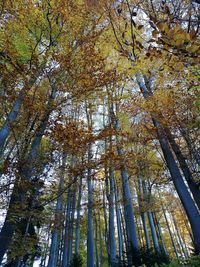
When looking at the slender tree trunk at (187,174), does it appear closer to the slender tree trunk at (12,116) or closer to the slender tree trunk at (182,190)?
the slender tree trunk at (182,190)

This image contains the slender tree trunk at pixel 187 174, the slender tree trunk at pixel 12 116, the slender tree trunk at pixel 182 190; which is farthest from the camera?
the slender tree trunk at pixel 187 174

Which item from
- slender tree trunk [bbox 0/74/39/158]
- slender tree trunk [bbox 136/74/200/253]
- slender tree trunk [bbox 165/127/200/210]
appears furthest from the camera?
slender tree trunk [bbox 165/127/200/210]

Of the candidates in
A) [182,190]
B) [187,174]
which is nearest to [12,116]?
[182,190]

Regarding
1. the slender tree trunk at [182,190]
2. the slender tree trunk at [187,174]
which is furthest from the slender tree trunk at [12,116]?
the slender tree trunk at [187,174]

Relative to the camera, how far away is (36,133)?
17.1 ft

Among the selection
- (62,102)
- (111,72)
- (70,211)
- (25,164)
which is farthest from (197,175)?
(70,211)

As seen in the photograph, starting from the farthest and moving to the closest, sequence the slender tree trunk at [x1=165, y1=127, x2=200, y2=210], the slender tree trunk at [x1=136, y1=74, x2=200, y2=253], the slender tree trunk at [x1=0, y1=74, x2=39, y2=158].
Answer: the slender tree trunk at [x1=165, y1=127, x2=200, y2=210]
the slender tree trunk at [x1=136, y1=74, x2=200, y2=253]
the slender tree trunk at [x1=0, y1=74, x2=39, y2=158]

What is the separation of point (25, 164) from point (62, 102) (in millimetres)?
1602

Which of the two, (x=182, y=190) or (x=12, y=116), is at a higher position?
(x=12, y=116)

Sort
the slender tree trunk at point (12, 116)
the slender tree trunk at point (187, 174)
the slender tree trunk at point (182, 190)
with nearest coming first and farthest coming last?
the slender tree trunk at point (12, 116), the slender tree trunk at point (182, 190), the slender tree trunk at point (187, 174)

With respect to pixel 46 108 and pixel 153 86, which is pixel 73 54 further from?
pixel 153 86

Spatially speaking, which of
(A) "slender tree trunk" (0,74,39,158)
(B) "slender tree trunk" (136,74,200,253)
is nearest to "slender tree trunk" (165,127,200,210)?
(B) "slender tree trunk" (136,74,200,253)

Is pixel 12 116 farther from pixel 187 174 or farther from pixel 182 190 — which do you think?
pixel 187 174

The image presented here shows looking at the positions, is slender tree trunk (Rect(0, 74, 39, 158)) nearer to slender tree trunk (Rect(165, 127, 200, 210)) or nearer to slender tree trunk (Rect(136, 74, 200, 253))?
slender tree trunk (Rect(136, 74, 200, 253))
